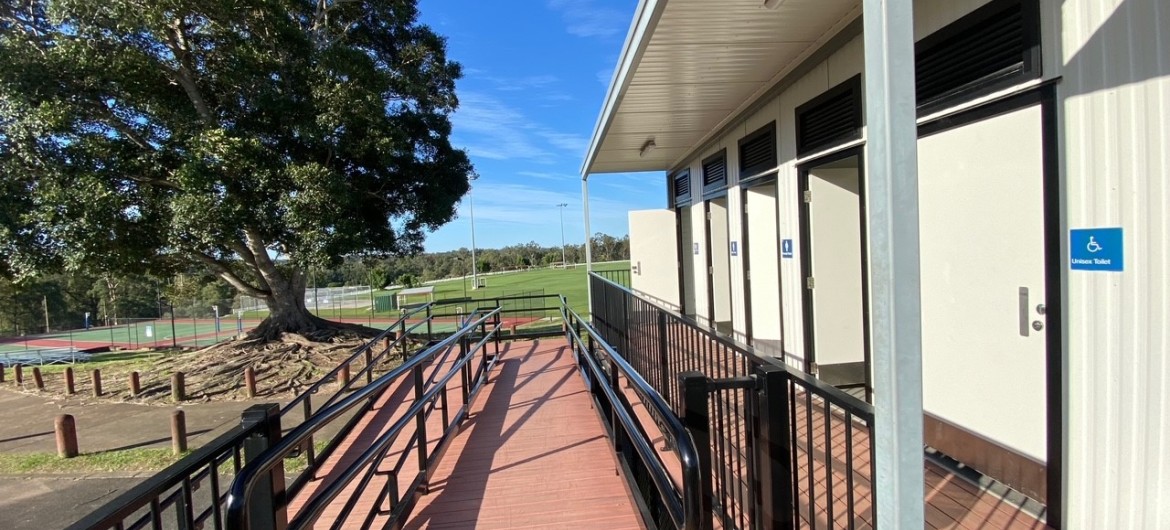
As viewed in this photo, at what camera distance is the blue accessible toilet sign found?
2.28 m

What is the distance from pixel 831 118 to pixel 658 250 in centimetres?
572

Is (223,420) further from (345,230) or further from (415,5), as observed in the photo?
(415,5)

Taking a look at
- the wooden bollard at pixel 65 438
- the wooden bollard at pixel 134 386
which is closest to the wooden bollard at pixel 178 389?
the wooden bollard at pixel 134 386

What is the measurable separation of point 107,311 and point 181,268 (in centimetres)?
4651

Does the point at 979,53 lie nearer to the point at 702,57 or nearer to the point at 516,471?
the point at 702,57

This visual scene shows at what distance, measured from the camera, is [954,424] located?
3.29 m

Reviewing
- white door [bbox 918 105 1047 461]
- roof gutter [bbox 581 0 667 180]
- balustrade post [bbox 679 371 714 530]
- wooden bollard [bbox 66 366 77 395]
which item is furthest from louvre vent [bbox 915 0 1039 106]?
wooden bollard [bbox 66 366 77 395]

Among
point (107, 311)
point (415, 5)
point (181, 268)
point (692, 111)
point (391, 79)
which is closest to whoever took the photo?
point (692, 111)

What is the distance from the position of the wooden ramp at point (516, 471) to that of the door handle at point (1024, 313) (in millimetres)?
2263

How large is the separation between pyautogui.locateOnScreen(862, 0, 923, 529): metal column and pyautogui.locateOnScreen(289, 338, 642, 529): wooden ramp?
73.0 inches

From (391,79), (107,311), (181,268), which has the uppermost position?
(391,79)

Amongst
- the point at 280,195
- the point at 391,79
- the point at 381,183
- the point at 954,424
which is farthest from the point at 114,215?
the point at 954,424

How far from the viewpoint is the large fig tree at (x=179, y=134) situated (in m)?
8.62

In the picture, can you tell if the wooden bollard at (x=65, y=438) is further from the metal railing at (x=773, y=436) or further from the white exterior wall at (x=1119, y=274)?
the white exterior wall at (x=1119, y=274)
